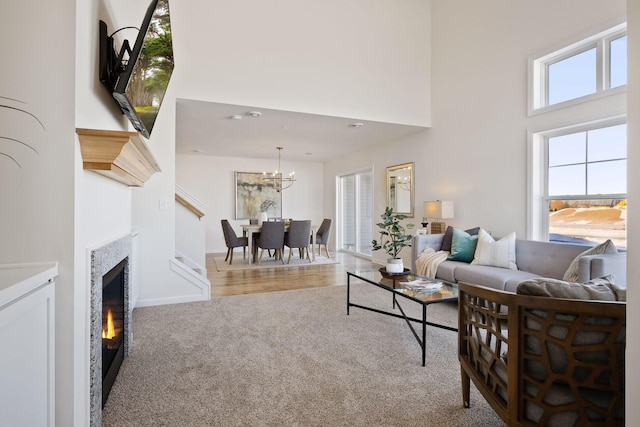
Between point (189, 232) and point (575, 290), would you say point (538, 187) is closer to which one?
point (575, 290)

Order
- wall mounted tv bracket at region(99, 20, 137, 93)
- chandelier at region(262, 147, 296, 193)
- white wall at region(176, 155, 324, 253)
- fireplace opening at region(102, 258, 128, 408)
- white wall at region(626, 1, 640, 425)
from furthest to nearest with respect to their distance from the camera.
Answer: chandelier at region(262, 147, 296, 193), white wall at region(176, 155, 324, 253), fireplace opening at region(102, 258, 128, 408), wall mounted tv bracket at region(99, 20, 137, 93), white wall at region(626, 1, 640, 425)

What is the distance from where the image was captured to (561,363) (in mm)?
1190

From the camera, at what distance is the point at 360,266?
6.04m

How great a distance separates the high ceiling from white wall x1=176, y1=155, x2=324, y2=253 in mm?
426

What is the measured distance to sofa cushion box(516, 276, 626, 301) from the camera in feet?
3.89

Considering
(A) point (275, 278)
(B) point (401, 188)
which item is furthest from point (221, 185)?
(B) point (401, 188)

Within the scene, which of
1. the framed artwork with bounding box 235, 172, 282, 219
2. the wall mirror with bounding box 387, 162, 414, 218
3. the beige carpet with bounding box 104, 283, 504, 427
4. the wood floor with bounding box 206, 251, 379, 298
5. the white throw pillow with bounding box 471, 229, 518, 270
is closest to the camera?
the beige carpet with bounding box 104, 283, 504, 427

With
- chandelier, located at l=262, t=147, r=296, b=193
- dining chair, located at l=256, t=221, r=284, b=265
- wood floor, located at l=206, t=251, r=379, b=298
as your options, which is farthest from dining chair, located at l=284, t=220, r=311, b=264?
chandelier, located at l=262, t=147, r=296, b=193

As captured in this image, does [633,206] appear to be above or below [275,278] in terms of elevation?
above

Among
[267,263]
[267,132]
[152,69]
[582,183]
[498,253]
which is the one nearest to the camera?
[152,69]

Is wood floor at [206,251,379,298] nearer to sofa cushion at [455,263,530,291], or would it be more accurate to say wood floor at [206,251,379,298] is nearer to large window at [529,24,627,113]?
sofa cushion at [455,263,530,291]

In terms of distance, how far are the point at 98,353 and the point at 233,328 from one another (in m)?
1.46

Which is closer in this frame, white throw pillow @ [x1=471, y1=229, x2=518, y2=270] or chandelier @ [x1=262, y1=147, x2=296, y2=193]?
white throw pillow @ [x1=471, y1=229, x2=518, y2=270]

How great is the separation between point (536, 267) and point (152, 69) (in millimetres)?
3793
